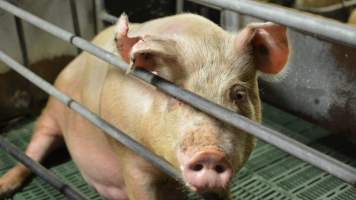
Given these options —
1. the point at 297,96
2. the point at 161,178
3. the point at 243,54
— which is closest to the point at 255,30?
the point at 243,54

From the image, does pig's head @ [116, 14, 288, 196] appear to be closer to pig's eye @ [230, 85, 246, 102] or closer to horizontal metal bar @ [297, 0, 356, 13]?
pig's eye @ [230, 85, 246, 102]

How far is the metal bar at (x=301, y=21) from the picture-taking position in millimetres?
862

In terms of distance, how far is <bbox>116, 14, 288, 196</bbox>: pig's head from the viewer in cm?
118

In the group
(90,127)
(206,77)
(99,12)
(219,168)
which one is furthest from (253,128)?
(99,12)

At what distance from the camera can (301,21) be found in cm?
93

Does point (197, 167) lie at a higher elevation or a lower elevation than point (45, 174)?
higher

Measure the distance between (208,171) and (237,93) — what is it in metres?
0.28

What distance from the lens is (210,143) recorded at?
1170mm

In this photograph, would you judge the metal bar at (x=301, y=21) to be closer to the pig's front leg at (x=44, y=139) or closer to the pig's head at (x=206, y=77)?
the pig's head at (x=206, y=77)

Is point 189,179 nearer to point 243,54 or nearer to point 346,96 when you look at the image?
point 243,54

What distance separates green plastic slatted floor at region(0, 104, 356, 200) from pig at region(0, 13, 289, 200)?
53 cm

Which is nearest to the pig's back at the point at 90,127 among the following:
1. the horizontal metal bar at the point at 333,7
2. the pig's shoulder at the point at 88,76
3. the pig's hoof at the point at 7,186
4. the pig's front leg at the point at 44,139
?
the pig's shoulder at the point at 88,76

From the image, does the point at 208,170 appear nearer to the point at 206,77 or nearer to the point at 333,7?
the point at 206,77

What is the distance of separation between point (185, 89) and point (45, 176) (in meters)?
0.99
